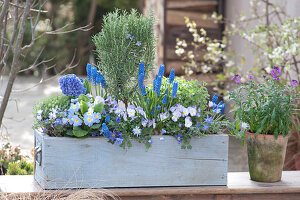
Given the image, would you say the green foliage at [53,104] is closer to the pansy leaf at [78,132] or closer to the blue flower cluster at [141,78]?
the pansy leaf at [78,132]

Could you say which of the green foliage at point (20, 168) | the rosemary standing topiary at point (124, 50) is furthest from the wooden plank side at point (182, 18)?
the rosemary standing topiary at point (124, 50)

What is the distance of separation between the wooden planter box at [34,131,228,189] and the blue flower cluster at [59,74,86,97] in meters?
0.22

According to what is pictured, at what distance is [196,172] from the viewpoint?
2.03 m

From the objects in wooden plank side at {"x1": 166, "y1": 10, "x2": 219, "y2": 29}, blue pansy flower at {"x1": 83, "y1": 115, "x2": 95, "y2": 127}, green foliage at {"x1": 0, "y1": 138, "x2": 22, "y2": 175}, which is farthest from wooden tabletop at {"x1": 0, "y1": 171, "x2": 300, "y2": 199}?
wooden plank side at {"x1": 166, "y1": 10, "x2": 219, "y2": 29}

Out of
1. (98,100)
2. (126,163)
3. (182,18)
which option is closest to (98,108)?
(98,100)

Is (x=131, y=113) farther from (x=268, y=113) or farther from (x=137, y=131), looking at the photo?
(x=268, y=113)

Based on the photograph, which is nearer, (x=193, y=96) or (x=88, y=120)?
(x=88, y=120)

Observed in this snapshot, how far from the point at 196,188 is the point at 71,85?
72 centimetres

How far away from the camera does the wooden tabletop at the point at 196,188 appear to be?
6.40 ft

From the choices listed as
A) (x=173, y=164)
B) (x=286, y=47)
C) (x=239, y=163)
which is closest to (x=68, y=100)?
(x=173, y=164)

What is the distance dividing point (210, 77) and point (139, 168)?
3909mm

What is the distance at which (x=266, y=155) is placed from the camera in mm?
2070

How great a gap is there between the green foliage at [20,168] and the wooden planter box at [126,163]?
0.50 m

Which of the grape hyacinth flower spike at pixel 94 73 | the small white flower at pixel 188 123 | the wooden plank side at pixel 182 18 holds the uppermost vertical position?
the wooden plank side at pixel 182 18
